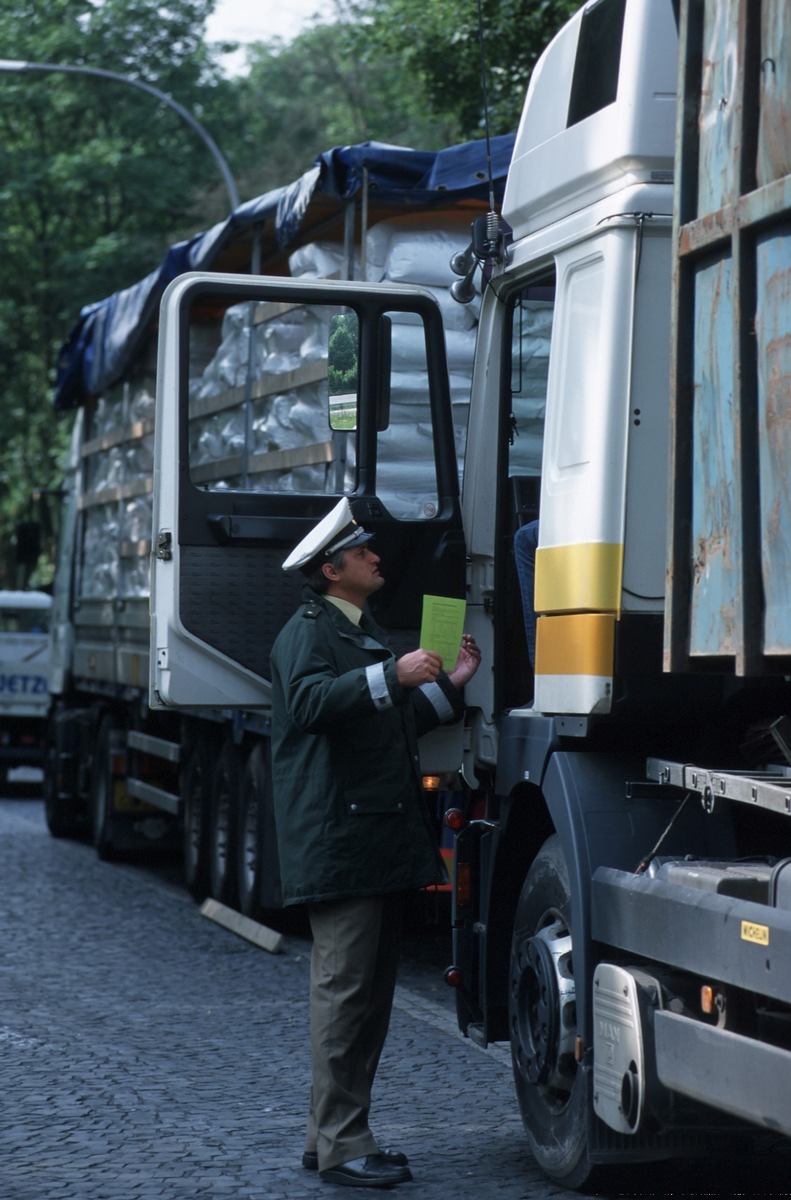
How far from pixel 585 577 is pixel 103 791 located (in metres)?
10.0

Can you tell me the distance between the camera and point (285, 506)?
21.8 ft

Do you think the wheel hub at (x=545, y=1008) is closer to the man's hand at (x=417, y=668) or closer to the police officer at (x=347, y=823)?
the police officer at (x=347, y=823)

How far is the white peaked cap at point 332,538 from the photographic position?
568 centimetres

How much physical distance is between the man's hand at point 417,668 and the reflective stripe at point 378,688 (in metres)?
0.05

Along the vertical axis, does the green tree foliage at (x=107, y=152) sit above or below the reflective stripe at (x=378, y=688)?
above

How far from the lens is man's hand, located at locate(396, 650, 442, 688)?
5.48 metres

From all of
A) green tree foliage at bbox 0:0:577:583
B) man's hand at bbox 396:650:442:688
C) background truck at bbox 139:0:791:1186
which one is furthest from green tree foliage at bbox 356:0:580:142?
green tree foliage at bbox 0:0:577:583

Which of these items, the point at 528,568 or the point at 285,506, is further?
the point at 285,506

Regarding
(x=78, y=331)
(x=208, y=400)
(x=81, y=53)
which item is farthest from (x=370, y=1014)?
(x=81, y=53)

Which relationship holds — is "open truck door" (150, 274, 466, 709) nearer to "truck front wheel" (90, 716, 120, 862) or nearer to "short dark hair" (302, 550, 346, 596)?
"short dark hair" (302, 550, 346, 596)

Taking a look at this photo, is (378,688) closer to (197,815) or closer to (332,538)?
(332,538)

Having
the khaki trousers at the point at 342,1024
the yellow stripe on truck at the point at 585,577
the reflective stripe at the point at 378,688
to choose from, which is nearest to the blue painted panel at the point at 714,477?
the yellow stripe on truck at the point at 585,577

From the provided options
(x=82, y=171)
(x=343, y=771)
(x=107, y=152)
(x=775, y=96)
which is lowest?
(x=343, y=771)

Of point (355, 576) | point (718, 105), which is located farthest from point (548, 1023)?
point (718, 105)
